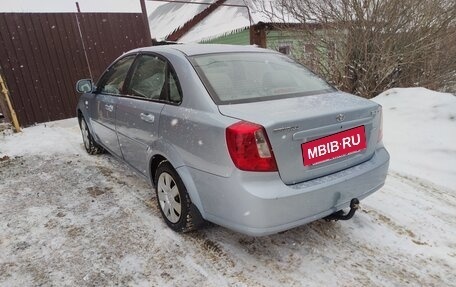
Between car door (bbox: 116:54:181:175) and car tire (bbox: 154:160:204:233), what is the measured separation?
265 mm

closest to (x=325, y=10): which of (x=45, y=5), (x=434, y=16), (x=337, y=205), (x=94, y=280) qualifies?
(x=434, y=16)

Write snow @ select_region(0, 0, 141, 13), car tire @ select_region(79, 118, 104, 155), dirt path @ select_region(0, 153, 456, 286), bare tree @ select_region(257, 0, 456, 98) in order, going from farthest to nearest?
snow @ select_region(0, 0, 141, 13) < bare tree @ select_region(257, 0, 456, 98) < car tire @ select_region(79, 118, 104, 155) < dirt path @ select_region(0, 153, 456, 286)

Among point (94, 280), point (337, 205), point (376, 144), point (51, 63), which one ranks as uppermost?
point (51, 63)

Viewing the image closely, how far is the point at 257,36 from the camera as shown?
13.0 metres

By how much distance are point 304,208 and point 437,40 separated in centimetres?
630

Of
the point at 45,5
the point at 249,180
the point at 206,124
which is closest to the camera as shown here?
the point at 249,180

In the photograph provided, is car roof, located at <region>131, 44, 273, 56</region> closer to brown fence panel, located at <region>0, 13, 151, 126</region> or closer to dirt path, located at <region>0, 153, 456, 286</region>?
dirt path, located at <region>0, 153, 456, 286</region>

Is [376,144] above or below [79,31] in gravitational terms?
below

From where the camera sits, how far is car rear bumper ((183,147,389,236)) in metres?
2.06

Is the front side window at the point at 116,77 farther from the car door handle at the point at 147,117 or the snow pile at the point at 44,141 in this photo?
the snow pile at the point at 44,141

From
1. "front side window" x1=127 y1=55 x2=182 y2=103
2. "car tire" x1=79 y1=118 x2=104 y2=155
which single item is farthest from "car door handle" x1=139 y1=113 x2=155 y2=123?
"car tire" x1=79 y1=118 x2=104 y2=155

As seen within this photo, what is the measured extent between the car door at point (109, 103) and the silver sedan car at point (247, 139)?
1.24ft

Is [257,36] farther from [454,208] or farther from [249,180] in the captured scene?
[249,180]

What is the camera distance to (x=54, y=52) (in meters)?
7.29
